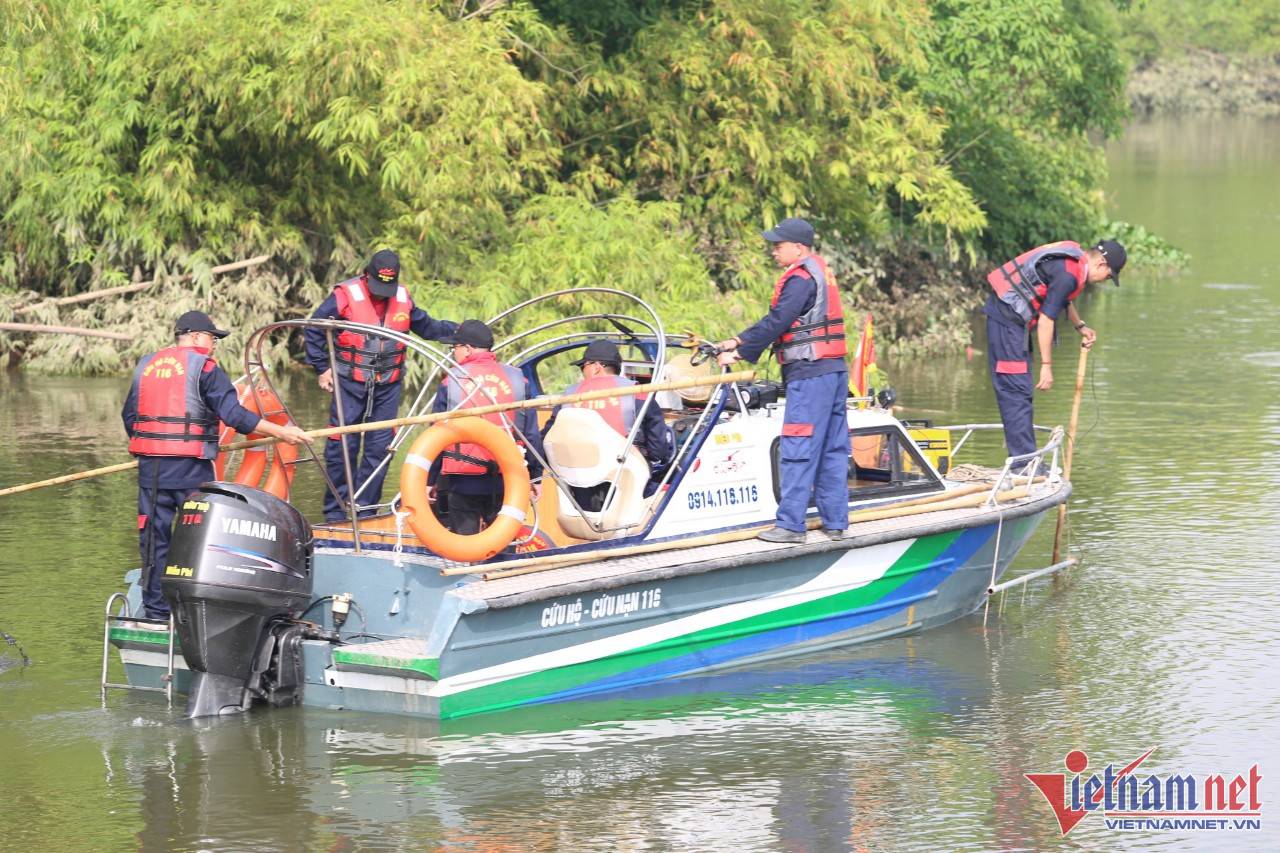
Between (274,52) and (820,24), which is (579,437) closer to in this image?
(274,52)

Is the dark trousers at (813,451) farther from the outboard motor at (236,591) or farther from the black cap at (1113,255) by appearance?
the black cap at (1113,255)

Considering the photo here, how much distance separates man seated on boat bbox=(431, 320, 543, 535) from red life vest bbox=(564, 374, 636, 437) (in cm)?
36

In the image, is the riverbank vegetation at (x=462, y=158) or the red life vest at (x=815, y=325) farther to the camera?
the riverbank vegetation at (x=462, y=158)

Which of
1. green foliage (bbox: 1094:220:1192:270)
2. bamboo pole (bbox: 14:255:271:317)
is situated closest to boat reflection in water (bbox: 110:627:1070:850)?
bamboo pole (bbox: 14:255:271:317)

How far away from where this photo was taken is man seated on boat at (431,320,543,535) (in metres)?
10.0

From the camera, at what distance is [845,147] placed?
75.0ft

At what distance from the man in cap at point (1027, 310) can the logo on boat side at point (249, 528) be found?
5409mm

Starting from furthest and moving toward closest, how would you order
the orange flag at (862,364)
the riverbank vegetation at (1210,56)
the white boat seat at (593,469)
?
1. the riverbank vegetation at (1210,56)
2. the orange flag at (862,364)
3. the white boat seat at (593,469)

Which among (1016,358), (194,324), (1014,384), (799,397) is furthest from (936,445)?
(194,324)

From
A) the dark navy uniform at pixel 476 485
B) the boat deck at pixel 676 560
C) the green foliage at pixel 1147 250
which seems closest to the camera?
the boat deck at pixel 676 560

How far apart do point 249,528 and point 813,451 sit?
3.19m

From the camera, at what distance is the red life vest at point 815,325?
34.5 feet

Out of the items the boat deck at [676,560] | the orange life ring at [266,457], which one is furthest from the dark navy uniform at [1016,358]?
the orange life ring at [266,457]

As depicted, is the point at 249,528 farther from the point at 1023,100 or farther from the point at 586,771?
the point at 1023,100
